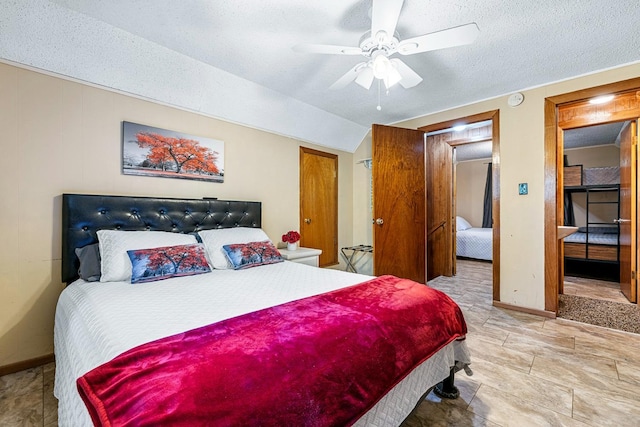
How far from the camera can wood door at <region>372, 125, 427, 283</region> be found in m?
3.40

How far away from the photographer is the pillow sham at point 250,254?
7.61ft

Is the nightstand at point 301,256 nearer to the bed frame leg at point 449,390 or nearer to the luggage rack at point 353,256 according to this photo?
the luggage rack at point 353,256

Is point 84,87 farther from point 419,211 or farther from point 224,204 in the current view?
point 419,211

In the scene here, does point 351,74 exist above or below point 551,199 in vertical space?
above

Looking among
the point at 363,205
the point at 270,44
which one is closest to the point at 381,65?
the point at 270,44

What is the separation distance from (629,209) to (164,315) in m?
4.99

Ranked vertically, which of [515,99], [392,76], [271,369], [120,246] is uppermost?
[515,99]

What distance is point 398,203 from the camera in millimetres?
3490

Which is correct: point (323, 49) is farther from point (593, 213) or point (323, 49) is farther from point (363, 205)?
point (593, 213)

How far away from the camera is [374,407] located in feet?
3.55

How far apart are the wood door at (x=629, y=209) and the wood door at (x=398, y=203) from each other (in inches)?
90.5

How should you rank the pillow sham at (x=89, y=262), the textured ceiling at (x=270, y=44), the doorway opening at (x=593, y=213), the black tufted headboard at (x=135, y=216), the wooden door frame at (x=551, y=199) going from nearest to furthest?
the textured ceiling at (x=270, y=44) < the pillow sham at (x=89, y=262) < the black tufted headboard at (x=135, y=216) < the wooden door frame at (x=551, y=199) < the doorway opening at (x=593, y=213)

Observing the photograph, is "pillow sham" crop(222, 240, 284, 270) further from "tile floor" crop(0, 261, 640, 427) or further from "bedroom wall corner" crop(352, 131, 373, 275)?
"bedroom wall corner" crop(352, 131, 373, 275)

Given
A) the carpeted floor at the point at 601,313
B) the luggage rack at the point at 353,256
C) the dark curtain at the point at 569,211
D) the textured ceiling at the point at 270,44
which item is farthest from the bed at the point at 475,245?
the textured ceiling at the point at 270,44
